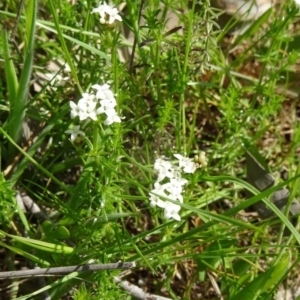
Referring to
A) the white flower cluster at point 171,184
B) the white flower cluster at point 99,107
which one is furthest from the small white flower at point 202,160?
the white flower cluster at point 99,107

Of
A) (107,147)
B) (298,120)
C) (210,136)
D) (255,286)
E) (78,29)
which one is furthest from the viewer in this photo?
(298,120)

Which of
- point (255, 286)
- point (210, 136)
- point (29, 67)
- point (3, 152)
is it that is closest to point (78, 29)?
point (29, 67)

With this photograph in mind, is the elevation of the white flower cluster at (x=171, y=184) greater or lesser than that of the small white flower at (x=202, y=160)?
lesser

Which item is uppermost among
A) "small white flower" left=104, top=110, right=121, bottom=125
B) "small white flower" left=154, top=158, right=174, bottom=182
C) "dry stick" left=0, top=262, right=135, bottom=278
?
"small white flower" left=104, top=110, right=121, bottom=125

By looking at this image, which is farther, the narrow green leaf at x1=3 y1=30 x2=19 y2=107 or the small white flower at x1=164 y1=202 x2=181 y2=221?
the narrow green leaf at x1=3 y1=30 x2=19 y2=107

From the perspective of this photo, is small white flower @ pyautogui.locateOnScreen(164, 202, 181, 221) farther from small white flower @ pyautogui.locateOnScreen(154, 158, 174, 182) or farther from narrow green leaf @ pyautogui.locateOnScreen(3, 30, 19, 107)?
narrow green leaf @ pyautogui.locateOnScreen(3, 30, 19, 107)

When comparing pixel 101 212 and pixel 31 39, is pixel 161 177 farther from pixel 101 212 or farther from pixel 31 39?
pixel 31 39

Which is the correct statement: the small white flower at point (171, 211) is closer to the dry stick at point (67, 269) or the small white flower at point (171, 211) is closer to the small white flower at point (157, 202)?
the small white flower at point (157, 202)

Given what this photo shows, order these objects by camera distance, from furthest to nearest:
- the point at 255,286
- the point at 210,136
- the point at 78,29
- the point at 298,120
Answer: the point at 298,120 → the point at 210,136 → the point at 78,29 → the point at 255,286

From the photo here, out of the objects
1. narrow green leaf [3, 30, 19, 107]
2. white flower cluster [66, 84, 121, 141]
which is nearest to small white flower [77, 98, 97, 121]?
white flower cluster [66, 84, 121, 141]
